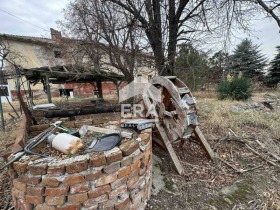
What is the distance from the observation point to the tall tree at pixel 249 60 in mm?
18344

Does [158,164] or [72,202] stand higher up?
[72,202]

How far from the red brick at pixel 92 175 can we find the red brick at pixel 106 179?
4 cm

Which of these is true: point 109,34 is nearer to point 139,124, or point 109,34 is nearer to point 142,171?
point 139,124

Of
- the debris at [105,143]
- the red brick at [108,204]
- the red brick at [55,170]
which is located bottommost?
the red brick at [108,204]

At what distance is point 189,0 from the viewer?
655 centimetres

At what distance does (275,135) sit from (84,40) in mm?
7273

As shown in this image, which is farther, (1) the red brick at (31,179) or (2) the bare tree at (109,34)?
(2) the bare tree at (109,34)

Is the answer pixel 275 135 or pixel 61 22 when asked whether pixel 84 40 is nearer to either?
pixel 61 22

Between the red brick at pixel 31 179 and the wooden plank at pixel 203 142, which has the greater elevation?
the red brick at pixel 31 179

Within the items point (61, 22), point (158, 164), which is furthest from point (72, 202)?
point (61, 22)

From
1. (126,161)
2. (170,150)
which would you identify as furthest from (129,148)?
(170,150)

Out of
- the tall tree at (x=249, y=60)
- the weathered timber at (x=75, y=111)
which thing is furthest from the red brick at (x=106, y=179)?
the tall tree at (x=249, y=60)

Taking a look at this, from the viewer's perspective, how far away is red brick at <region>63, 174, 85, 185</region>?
62.9 inches

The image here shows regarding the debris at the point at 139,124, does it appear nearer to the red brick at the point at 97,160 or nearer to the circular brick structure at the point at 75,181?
the circular brick structure at the point at 75,181
